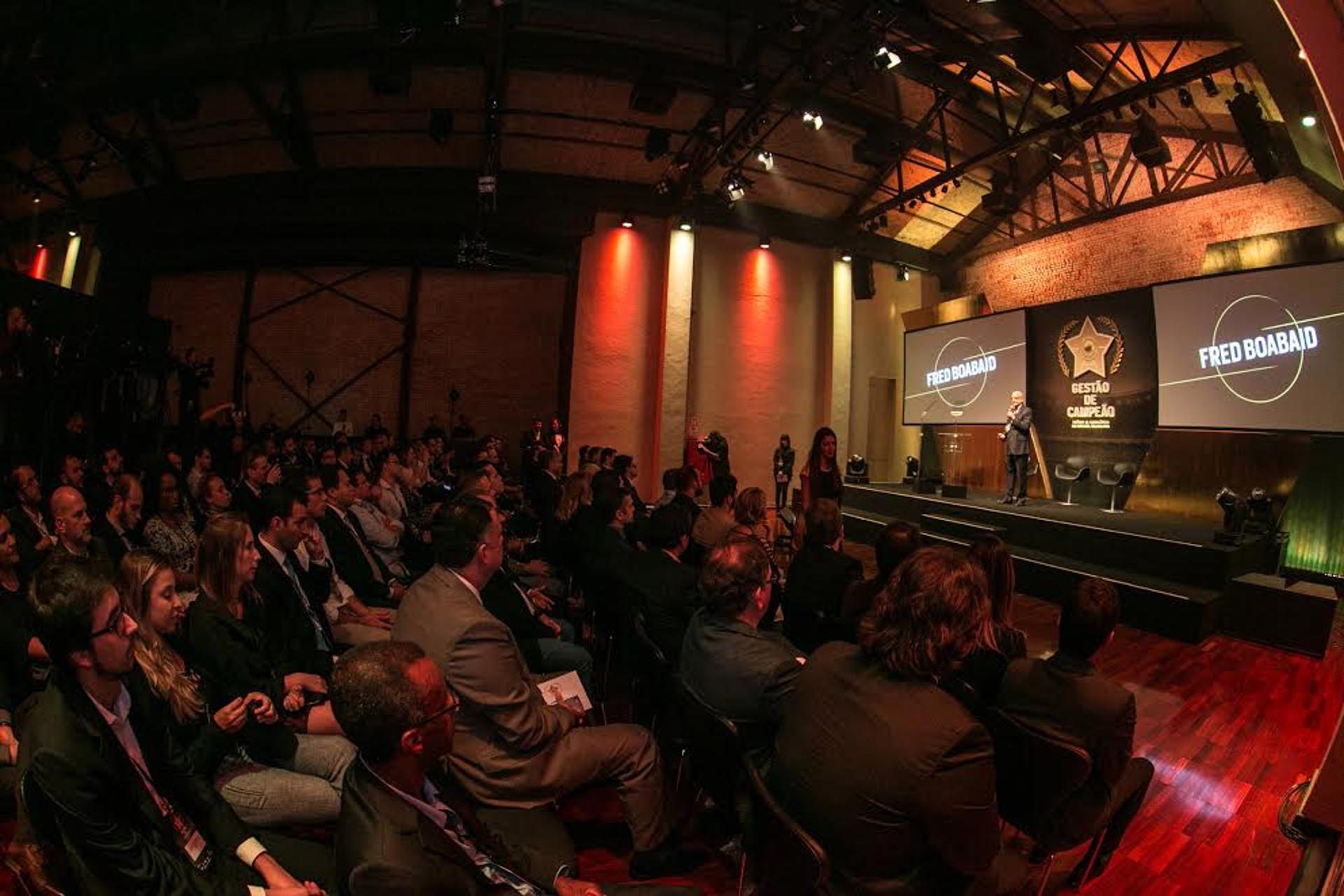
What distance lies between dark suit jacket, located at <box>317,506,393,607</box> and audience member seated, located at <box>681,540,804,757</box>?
2433 mm

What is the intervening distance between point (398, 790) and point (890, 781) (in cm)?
93

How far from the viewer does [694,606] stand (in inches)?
110

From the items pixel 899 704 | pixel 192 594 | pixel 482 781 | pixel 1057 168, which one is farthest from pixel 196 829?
pixel 1057 168

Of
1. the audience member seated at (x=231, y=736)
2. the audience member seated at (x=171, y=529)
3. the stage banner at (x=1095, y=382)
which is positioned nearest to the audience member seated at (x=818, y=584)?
the audience member seated at (x=231, y=736)

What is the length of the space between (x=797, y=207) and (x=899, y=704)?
1107cm

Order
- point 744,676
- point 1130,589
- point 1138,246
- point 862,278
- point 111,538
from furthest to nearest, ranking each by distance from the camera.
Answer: point 862,278 → point 1138,246 → point 1130,589 → point 111,538 → point 744,676

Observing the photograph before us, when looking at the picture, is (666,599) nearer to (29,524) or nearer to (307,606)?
(307,606)

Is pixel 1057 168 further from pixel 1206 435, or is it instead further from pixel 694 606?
pixel 694 606

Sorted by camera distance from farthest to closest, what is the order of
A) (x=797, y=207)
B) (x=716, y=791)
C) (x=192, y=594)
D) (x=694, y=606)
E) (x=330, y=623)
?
(x=797, y=207) → (x=330, y=623) → (x=694, y=606) → (x=192, y=594) → (x=716, y=791)

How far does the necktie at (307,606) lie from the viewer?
2.80m

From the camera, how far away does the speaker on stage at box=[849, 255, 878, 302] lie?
11.7 m

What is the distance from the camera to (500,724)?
1.88 m

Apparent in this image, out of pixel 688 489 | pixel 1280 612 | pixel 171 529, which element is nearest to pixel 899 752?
pixel 688 489

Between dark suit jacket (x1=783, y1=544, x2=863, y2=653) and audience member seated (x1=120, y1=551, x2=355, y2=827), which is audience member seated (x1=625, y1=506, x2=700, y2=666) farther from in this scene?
audience member seated (x1=120, y1=551, x2=355, y2=827)
